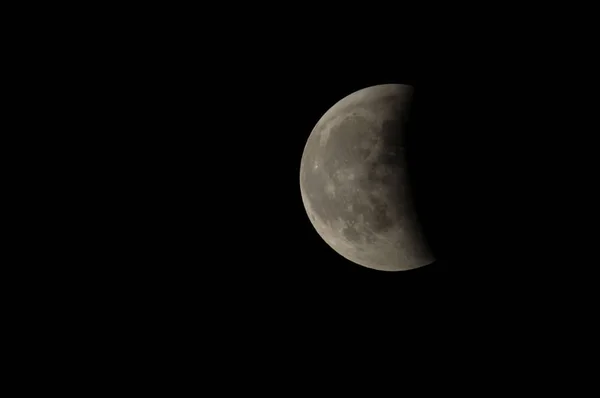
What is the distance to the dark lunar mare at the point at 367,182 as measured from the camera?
4.56m

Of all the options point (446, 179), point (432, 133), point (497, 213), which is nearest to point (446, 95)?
point (432, 133)

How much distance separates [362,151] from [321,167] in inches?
21.4

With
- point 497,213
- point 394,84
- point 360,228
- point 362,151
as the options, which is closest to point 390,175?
point 362,151

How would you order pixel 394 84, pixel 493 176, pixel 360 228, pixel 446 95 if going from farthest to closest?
pixel 394 84 → pixel 360 228 → pixel 446 95 → pixel 493 176

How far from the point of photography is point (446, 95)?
4504 millimetres

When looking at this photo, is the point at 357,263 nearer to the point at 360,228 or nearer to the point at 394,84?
the point at 360,228

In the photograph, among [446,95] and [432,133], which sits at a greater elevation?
[446,95]

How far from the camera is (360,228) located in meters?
4.84

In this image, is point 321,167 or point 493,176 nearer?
point 493,176

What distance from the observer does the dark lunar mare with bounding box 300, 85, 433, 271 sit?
4559 mm

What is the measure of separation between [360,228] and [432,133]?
3.72ft

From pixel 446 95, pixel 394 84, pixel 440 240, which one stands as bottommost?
pixel 440 240

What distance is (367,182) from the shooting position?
4.58 metres

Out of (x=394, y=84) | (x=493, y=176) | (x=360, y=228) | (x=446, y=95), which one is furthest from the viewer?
(x=394, y=84)
